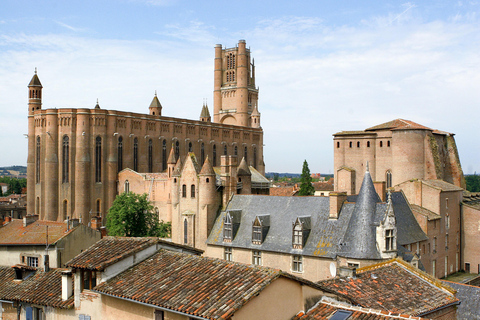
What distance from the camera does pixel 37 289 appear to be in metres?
20.7

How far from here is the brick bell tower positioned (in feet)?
355

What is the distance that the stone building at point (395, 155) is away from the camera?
184 feet

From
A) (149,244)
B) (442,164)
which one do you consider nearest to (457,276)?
(442,164)

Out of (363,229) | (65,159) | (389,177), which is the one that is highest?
(65,159)

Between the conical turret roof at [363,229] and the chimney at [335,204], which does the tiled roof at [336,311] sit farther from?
the chimney at [335,204]

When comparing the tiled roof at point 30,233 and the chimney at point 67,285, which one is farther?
the tiled roof at point 30,233

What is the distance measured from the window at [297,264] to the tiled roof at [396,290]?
44.9 ft

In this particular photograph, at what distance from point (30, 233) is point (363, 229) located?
2119cm

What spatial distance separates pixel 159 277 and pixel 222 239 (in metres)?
24.4

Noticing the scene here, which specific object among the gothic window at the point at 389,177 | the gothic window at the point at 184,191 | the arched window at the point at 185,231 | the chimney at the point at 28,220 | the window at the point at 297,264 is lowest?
the window at the point at 297,264

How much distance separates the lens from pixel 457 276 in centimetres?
4678

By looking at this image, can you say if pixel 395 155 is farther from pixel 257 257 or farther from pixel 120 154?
pixel 120 154

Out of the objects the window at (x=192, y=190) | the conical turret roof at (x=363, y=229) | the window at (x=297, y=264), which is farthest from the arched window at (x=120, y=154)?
the conical turret roof at (x=363, y=229)

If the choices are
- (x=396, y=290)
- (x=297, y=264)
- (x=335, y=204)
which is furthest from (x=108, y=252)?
(x=335, y=204)
